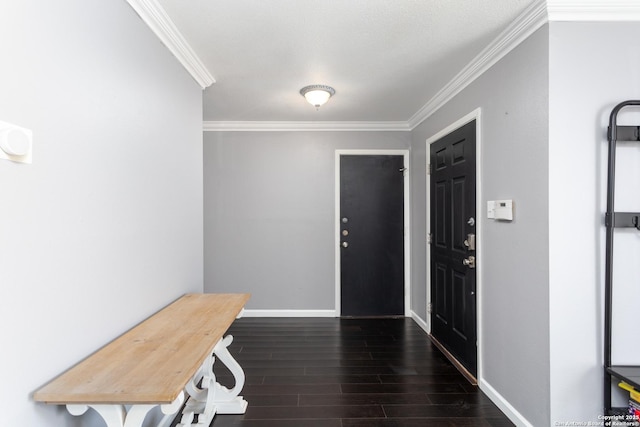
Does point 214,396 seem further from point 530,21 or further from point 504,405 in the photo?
point 530,21

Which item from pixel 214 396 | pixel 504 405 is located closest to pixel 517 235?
pixel 504 405

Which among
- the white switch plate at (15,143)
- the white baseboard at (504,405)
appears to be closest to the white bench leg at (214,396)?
the white switch plate at (15,143)

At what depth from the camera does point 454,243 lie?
2.86 meters

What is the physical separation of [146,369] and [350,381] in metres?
1.73

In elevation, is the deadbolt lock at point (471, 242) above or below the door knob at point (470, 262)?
above

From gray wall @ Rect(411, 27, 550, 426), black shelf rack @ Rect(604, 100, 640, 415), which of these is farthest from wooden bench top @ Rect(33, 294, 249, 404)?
black shelf rack @ Rect(604, 100, 640, 415)

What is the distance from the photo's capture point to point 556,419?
1716 mm

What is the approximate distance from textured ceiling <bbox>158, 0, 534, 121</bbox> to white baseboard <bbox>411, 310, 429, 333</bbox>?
232 cm

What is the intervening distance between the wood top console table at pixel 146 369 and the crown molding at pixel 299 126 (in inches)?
102

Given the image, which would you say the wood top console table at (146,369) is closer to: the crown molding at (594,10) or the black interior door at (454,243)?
the black interior door at (454,243)

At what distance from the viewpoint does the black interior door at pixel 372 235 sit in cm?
407

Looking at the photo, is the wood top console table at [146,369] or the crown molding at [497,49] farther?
the crown molding at [497,49]

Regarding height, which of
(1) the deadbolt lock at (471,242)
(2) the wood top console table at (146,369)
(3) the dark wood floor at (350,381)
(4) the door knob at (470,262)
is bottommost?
(3) the dark wood floor at (350,381)

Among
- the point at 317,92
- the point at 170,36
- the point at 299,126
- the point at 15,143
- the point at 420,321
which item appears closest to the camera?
the point at 15,143
